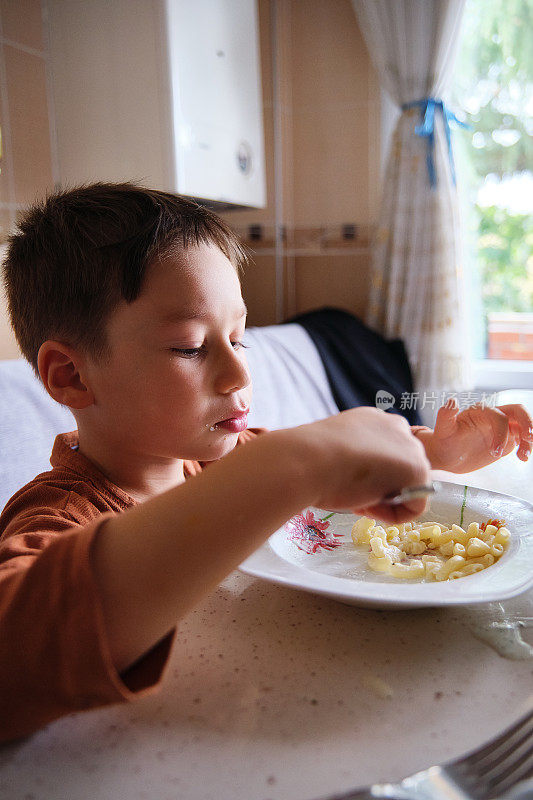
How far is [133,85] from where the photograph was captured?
1.70m

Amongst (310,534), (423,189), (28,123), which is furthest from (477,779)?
(423,189)

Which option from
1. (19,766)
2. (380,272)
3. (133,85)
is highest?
(133,85)

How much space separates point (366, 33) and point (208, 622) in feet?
7.64

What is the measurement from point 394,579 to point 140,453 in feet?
0.96

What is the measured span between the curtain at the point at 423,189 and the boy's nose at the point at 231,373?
165 cm

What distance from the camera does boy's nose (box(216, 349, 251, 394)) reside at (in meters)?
0.58

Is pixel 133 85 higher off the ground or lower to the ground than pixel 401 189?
higher

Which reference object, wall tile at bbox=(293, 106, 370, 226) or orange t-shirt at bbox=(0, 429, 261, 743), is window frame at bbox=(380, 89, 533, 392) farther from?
orange t-shirt at bbox=(0, 429, 261, 743)

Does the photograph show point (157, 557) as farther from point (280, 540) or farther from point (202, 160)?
point (202, 160)

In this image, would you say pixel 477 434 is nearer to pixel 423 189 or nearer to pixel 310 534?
pixel 310 534

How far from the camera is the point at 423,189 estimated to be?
217 centimetres

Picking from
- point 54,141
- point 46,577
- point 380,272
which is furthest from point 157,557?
point 380,272

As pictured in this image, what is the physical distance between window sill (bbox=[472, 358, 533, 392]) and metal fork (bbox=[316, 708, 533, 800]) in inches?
82.2


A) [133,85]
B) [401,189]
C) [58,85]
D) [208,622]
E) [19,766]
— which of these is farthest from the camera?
[401,189]
